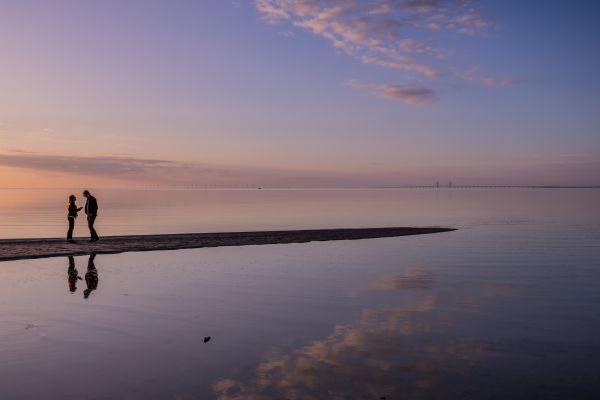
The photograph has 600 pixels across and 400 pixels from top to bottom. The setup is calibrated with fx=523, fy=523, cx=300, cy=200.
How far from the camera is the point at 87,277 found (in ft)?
69.2

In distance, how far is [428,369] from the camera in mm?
10383

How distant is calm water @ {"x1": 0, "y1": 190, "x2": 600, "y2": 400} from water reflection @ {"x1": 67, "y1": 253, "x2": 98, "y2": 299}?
0.07 meters

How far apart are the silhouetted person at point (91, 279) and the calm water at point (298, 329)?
0.35 feet

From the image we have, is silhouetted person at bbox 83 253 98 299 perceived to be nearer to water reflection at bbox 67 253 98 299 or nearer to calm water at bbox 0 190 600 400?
water reflection at bbox 67 253 98 299

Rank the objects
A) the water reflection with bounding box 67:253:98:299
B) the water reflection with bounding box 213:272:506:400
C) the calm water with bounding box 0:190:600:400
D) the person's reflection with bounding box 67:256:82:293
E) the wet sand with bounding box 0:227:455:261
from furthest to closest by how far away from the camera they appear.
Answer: the wet sand with bounding box 0:227:455:261 < the person's reflection with bounding box 67:256:82:293 < the water reflection with bounding box 67:253:98:299 < the calm water with bounding box 0:190:600:400 < the water reflection with bounding box 213:272:506:400

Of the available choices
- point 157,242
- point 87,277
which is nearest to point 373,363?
point 87,277

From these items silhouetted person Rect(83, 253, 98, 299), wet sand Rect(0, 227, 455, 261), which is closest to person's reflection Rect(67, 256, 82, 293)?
silhouetted person Rect(83, 253, 98, 299)

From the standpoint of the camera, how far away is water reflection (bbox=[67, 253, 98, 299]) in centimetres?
1836

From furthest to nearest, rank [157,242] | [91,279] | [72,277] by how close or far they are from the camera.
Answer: [157,242] → [72,277] → [91,279]

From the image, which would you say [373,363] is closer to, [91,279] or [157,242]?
[91,279]

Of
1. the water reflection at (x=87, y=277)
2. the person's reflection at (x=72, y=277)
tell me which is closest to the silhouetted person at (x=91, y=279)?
the water reflection at (x=87, y=277)

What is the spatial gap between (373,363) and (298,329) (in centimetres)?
318

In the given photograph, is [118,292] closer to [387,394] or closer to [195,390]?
[195,390]

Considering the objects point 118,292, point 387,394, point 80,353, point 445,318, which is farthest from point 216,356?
point 118,292
